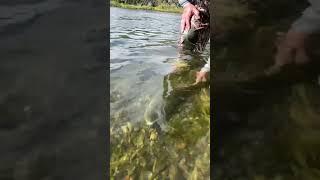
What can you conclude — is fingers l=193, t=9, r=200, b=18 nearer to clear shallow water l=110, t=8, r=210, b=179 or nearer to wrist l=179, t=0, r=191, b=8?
wrist l=179, t=0, r=191, b=8

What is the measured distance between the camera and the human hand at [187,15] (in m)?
3.05

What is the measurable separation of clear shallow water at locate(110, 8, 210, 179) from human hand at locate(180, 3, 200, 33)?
0.20 m

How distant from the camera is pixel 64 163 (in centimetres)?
235

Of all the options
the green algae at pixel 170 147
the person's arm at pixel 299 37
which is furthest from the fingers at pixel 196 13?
the person's arm at pixel 299 37

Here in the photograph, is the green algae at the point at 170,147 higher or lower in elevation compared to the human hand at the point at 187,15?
lower

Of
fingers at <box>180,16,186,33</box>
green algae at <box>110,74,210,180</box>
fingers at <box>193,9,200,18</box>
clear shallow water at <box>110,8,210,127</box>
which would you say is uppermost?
fingers at <box>193,9,200,18</box>

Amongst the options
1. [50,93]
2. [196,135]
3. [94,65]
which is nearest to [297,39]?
[196,135]

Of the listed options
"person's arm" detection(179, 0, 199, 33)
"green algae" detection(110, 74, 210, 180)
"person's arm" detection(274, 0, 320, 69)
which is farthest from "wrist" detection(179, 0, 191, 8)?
"person's arm" detection(274, 0, 320, 69)

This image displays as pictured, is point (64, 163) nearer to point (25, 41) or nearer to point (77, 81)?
point (77, 81)

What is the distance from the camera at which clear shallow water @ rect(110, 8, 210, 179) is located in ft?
7.97

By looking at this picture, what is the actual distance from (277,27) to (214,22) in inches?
12.4

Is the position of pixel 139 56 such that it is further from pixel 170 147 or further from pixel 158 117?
pixel 170 147

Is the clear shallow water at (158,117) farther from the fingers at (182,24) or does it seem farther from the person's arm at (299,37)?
the person's arm at (299,37)

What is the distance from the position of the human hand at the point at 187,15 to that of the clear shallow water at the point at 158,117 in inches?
7.7
